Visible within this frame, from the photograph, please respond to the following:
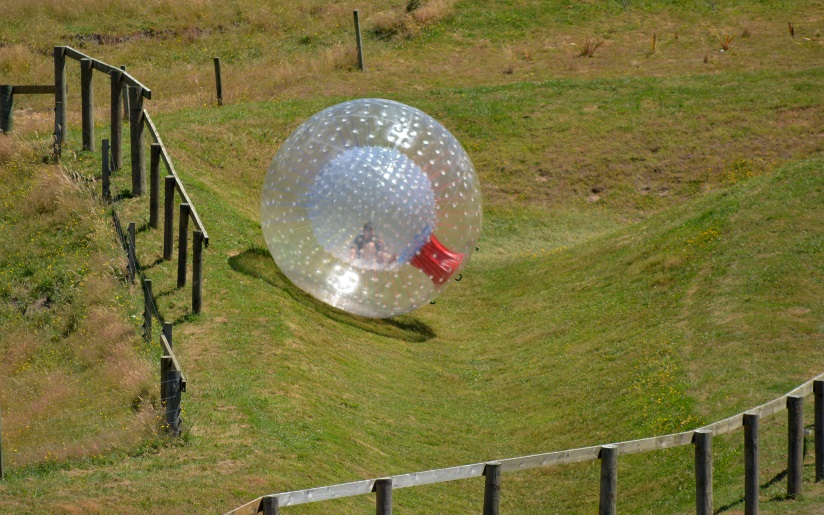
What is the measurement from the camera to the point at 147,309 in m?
15.8

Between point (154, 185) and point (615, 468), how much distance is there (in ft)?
35.6

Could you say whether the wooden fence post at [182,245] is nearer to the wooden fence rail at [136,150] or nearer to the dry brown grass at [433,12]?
the wooden fence rail at [136,150]

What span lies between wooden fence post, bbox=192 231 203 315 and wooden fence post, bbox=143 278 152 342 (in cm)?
64

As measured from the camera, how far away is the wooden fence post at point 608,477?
10.0 meters

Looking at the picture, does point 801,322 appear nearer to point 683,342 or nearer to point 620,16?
point 683,342

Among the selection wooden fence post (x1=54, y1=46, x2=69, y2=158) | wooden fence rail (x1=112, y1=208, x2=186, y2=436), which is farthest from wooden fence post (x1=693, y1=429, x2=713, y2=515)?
wooden fence post (x1=54, y1=46, x2=69, y2=158)

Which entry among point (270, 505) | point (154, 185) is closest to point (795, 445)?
point (270, 505)

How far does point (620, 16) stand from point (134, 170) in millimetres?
22188

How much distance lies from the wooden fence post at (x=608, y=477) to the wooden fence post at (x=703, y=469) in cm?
86

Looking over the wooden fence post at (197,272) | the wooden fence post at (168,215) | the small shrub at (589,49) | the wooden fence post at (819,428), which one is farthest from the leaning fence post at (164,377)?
the small shrub at (589,49)

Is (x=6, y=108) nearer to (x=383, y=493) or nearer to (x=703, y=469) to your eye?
(x=383, y=493)

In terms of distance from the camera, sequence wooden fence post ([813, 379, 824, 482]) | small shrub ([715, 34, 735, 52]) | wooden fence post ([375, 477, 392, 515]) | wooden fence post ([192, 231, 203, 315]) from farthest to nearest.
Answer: small shrub ([715, 34, 735, 52]) < wooden fence post ([192, 231, 203, 315]) < wooden fence post ([813, 379, 824, 482]) < wooden fence post ([375, 477, 392, 515])

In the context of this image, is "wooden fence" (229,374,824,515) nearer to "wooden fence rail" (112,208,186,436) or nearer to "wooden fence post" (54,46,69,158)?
"wooden fence rail" (112,208,186,436)

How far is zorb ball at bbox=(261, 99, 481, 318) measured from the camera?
53.2 ft
